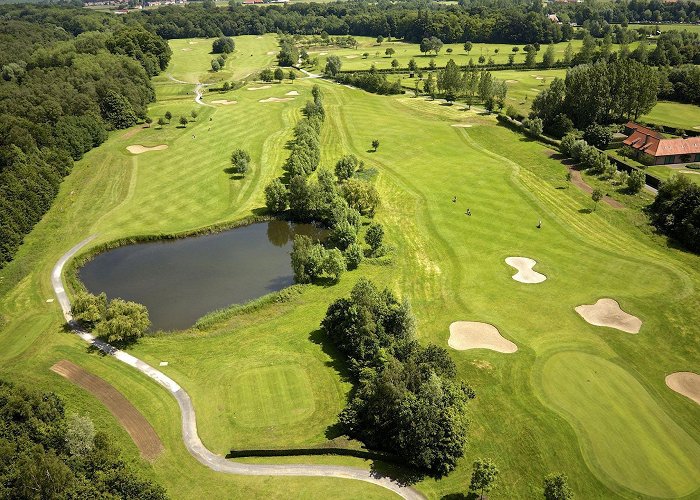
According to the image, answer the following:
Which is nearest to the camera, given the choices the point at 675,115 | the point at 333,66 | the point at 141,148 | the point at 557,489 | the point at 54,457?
the point at 557,489

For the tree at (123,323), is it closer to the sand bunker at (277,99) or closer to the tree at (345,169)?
the tree at (345,169)

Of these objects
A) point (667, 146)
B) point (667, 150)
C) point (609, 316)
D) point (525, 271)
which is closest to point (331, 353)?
point (525, 271)

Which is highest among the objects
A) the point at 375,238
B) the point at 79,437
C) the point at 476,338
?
the point at 375,238

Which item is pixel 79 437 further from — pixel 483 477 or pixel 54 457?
pixel 483 477

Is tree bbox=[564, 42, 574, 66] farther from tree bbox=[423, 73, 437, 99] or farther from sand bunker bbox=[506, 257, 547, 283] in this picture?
sand bunker bbox=[506, 257, 547, 283]

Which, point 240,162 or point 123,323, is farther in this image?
point 240,162

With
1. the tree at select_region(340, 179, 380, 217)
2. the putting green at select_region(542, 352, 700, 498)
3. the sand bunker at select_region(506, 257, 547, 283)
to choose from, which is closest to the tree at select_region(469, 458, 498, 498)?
the putting green at select_region(542, 352, 700, 498)
